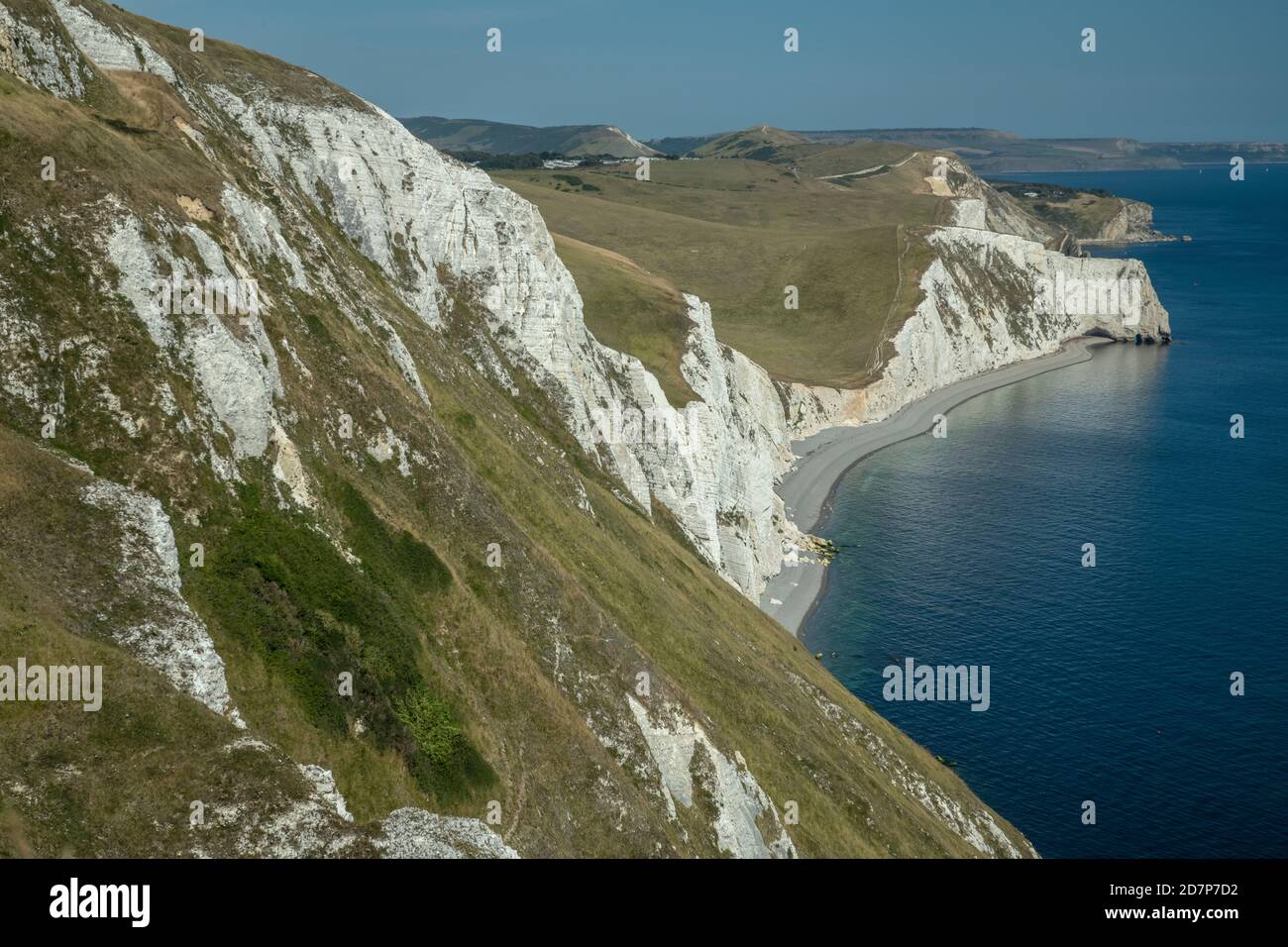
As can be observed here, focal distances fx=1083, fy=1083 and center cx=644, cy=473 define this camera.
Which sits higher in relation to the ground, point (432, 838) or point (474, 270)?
point (474, 270)

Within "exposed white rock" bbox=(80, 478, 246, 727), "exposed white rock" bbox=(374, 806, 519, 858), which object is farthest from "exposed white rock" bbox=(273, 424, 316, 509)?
"exposed white rock" bbox=(374, 806, 519, 858)

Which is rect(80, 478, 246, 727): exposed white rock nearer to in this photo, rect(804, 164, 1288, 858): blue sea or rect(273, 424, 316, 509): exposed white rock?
rect(273, 424, 316, 509): exposed white rock

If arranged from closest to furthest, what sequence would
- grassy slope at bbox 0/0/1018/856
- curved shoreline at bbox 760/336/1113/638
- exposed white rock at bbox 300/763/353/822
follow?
exposed white rock at bbox 300/763/353/822 < grassy slope at bbox 0/0/1018/856 < curved shoreline at bbox 760/336/1113/638

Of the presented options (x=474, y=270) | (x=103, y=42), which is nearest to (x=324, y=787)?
(x=103, y=42)

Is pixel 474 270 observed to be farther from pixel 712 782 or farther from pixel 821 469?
pixel 821 469

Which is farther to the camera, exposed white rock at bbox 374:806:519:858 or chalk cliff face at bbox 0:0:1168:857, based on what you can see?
chalk cliff face at bbox 0:0:1168:857

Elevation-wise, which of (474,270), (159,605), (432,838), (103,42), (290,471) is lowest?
(432,838)
